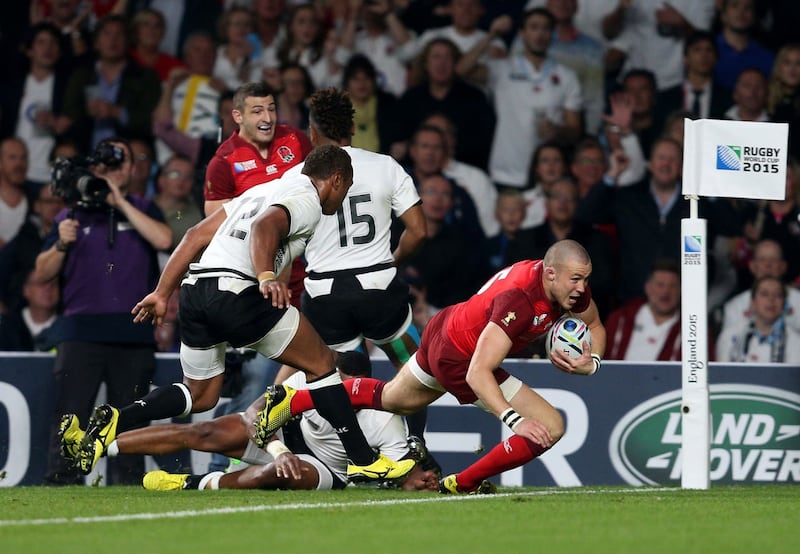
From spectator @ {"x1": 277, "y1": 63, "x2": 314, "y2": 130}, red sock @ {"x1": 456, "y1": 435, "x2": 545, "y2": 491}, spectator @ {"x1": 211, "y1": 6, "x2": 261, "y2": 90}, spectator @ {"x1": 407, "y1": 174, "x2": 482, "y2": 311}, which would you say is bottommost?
red sock @ {"x1": 456, "y1": 435, "x2": 545, "y2": 491}

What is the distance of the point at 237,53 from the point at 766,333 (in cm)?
525

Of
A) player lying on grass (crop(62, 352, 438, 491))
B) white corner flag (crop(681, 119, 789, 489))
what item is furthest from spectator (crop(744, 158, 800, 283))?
player lying on grass (crop(62, 352, 438, 491))

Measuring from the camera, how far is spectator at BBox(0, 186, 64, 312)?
11500 mm

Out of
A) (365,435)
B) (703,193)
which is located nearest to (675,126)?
(703,193)

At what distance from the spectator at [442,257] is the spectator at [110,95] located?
2705 millimetres

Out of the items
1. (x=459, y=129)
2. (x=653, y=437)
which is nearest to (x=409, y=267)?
(x=459, y=129)

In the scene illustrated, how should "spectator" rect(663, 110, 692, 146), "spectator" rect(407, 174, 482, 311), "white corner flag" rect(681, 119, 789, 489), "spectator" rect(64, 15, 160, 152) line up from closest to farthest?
1. "white corner flag" rect(681, 119, 789, 489)
2. "spectator" rect(407, 174, 482, 311)
3. "spectator" rect(663, 110, 692, 146)
4. "spectator" rect(64, 15, 160, 152)

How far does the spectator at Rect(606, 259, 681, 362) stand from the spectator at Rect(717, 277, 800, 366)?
18.1 inches

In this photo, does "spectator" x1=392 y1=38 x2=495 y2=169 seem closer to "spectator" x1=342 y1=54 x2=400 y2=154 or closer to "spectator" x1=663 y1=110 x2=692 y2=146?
"spectator" x1=342 y1=54 x2=400 y2=154

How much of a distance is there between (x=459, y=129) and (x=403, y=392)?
167 inches

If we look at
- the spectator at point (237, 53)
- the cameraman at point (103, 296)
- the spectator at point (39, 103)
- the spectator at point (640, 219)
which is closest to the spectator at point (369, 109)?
the spectator at point (237, 53)

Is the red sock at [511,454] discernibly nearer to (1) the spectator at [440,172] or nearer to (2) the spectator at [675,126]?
(1) the spectator at [440,172]

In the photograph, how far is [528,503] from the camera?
23.7ft

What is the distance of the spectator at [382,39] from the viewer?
12469 mm
